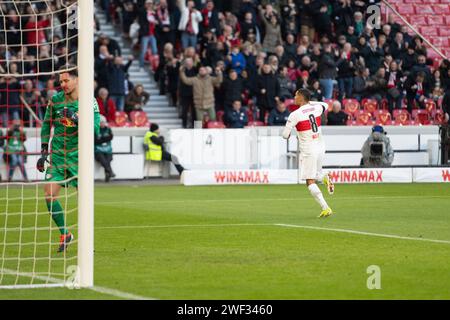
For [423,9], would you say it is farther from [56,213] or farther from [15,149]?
[56,213]

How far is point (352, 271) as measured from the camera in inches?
465

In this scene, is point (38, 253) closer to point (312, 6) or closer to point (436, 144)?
point (436, 144)

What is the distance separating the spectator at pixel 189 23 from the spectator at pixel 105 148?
4728mm

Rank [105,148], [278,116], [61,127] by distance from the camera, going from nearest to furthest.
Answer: [61,127]
[105,148]
[278,116]

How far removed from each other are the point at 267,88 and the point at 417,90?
5684 millimetres

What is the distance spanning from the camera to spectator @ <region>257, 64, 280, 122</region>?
34406 mm

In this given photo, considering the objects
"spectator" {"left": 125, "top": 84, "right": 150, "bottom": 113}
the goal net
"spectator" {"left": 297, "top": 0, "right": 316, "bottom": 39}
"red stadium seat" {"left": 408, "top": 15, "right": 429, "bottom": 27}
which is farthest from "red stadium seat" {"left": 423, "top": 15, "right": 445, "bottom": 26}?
the goal net

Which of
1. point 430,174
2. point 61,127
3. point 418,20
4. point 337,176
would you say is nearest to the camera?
point 61,127

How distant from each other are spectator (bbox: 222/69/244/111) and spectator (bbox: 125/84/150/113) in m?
2.30

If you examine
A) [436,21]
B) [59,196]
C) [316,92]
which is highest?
[436,21]

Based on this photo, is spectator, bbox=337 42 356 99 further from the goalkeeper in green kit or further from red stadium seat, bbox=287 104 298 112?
the goalkeeper in green kit

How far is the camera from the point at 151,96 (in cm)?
3594

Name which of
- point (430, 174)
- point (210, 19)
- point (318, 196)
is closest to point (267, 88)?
point (210, 19)
